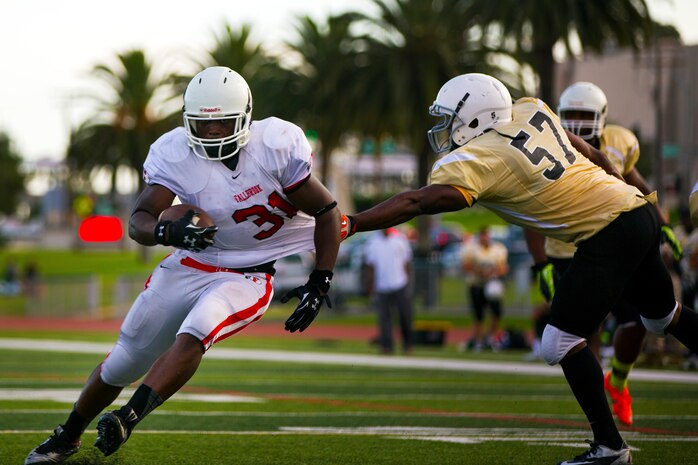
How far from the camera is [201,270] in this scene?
559 centimetres

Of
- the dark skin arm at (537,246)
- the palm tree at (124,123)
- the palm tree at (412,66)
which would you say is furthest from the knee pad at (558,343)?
the palm tree at (124,123)

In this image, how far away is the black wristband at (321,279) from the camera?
5.56 meters

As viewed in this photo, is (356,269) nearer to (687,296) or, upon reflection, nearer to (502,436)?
(687,296)

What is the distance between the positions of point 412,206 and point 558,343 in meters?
0.94

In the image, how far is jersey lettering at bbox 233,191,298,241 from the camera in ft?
18.1

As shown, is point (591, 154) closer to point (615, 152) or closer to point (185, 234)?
point (615, 152)

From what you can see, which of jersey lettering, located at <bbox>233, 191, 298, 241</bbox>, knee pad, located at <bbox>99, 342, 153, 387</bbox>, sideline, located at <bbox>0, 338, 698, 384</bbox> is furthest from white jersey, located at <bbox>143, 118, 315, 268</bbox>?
sideline, located at <bbox>0, 338, 698, 384</bbox>

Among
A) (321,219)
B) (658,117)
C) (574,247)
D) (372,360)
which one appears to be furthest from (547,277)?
(658,117)

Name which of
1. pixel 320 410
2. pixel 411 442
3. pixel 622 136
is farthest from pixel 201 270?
pixel 622 136

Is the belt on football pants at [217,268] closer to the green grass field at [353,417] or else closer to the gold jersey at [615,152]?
the green grass field at [353,417]

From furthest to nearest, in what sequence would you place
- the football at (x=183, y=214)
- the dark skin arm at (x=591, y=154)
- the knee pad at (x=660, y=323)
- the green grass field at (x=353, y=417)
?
the dark skin arm at (x=591, y=154) → the green grass field at (x=353, y=417) → the knee pad at (x=660, y=323) → the football at (x=183, y=214)

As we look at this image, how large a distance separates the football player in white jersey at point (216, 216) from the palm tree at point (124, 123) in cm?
4040

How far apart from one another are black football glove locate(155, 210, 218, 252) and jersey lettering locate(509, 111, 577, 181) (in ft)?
4.83

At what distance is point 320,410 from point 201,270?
301cm
